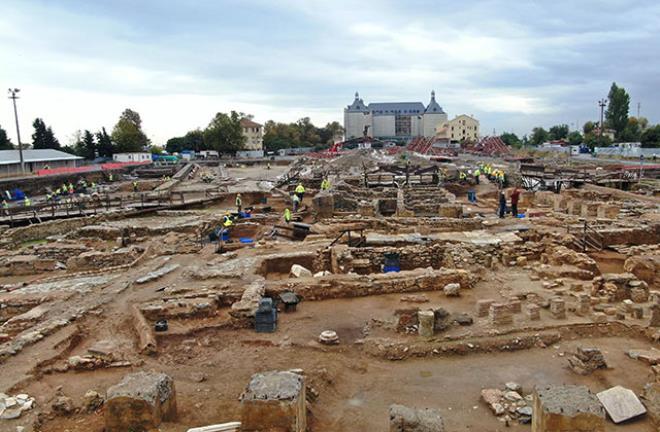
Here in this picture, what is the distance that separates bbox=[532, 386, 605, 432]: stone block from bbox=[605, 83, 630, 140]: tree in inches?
3221

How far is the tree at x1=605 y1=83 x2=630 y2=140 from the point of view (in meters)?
72.7

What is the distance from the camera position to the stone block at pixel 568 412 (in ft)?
15.6

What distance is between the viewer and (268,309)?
8.81 metres

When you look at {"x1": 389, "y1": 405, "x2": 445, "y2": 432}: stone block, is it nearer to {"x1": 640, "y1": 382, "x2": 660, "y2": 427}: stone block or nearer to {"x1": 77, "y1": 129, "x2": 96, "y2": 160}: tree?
{"x1": 640, "y1": 382, "x2": 660, "y2": 427}: stone block

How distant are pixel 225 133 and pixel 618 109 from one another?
198 ft

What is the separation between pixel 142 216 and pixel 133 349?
19482 millimetres

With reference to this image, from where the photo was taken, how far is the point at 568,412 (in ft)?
15.8

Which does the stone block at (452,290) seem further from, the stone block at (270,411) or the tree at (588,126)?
the tree at (588,126)

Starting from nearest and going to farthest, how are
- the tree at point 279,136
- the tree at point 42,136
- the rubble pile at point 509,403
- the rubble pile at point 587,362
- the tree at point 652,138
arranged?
1. the rubble pile at point 509,403
2. the rubble pile at point 587,362
3. the tree at point 652,138
4. the tree at point 42,136
5. the tree at point 279,136

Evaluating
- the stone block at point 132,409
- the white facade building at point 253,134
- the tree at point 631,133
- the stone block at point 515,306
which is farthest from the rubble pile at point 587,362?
the white facade building at point 253,134

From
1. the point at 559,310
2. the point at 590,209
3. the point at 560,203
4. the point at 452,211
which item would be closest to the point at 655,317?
the point at 559,310

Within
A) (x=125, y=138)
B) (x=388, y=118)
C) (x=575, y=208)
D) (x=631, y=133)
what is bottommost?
(x=575, y=208)

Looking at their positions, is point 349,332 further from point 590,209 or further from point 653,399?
point 590,209

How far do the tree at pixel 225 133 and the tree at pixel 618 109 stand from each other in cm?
5803
